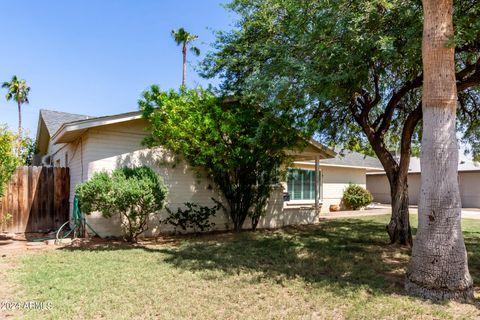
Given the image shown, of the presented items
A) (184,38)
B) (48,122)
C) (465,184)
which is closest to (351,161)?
(465,184)

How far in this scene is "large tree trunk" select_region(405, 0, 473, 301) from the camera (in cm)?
483

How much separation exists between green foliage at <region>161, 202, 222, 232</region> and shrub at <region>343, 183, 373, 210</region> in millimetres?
12617

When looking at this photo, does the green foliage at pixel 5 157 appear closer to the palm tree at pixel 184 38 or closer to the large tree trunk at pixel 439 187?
the large tree trunk at pixel 439 187

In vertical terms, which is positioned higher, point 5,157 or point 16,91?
point 16,91

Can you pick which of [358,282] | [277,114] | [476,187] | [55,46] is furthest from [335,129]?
[476,187]

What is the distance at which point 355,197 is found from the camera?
21250mm

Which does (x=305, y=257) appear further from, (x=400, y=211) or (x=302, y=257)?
(x=400, y=211)

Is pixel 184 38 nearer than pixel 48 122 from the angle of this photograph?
No

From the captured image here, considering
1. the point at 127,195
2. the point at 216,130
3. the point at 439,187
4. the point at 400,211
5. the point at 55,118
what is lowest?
the point at 400,211

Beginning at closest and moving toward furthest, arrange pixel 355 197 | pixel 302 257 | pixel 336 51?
1. pixel 336 51
2. pixel 302 257
3. pixel 355 197

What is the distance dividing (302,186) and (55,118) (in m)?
13.2

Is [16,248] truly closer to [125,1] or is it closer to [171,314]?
[171,314]

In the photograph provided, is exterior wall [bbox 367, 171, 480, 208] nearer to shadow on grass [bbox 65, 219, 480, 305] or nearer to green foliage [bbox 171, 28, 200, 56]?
shadow on grass [bbox 65, 219, 480, 305]

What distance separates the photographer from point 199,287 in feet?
17.4
